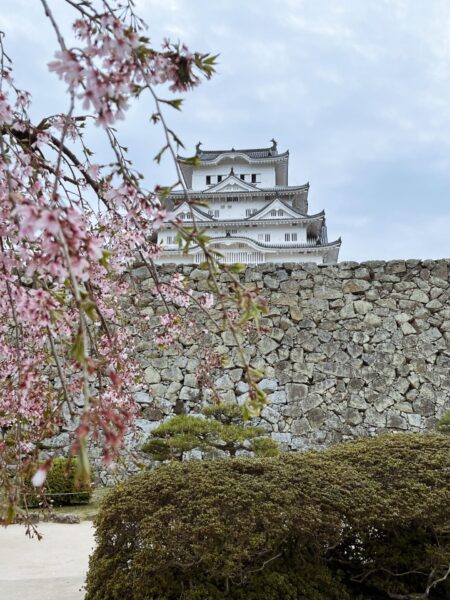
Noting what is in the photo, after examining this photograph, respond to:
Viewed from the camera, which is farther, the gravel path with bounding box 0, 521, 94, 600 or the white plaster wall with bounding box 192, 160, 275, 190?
the white plaster wall with bounding box 192, 160, 275, 190

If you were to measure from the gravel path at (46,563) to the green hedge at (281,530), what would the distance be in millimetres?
703

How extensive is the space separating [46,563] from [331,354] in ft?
14.5

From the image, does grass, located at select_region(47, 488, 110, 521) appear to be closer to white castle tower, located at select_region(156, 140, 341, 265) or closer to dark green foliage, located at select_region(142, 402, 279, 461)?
dark green foliage, located at select_region(142, 402, 279, 461)

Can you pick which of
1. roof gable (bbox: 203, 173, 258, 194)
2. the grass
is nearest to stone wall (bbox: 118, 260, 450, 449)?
the grass

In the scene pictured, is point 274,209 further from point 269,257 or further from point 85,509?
point 85,509

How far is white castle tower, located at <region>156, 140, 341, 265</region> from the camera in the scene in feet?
61.4

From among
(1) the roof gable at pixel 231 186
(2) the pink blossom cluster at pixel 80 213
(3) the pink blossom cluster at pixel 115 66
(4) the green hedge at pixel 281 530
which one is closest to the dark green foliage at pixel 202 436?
(4) the green hedge at pixel 281 530

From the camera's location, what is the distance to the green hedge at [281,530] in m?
2.32

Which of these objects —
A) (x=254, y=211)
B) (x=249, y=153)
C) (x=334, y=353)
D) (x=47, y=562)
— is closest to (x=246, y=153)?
(x=249, y=153)

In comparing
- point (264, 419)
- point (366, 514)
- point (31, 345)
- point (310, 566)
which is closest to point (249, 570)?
point (310, 566)

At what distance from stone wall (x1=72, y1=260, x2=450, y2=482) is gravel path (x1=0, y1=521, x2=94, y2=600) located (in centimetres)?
203

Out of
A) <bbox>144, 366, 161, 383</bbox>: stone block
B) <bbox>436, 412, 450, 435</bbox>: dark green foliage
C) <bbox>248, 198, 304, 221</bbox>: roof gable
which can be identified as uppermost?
<bbox>248, 198, 304, 221</bbox>: roof gable

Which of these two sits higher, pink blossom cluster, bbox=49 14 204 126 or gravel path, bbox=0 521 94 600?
pink blossom cluster, bbox=49 14 204 126

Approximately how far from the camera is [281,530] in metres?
2.36
